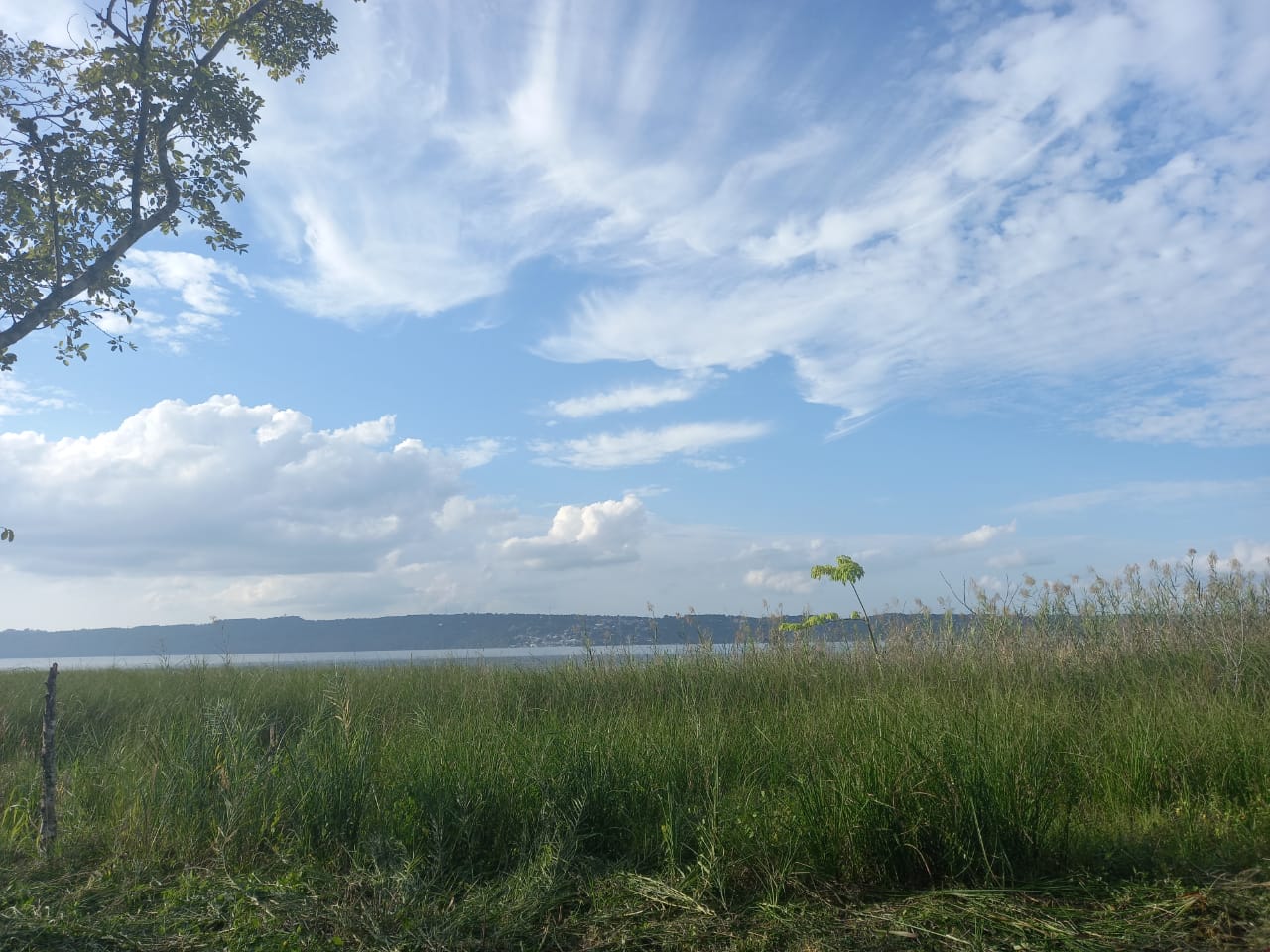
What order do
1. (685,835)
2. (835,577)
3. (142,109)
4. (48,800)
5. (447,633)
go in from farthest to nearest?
(447,633) → (835,577) → (142,109) → (48,800) → (685,835)

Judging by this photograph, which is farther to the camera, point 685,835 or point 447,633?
point 447,633

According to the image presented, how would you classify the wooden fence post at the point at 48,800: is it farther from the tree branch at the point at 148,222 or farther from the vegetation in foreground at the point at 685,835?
the tree branch at the point at 148,222

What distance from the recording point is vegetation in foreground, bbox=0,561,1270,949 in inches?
145

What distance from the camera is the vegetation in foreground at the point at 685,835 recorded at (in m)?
3.68

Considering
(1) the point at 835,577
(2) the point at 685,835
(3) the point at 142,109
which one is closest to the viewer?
(2) the point at 685,835

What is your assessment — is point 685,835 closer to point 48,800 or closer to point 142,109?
point 48,800

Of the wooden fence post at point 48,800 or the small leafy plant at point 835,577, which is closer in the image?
the wooden fence post at point 48,800

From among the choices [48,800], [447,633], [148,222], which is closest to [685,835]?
[48,800]

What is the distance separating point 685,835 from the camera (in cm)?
454

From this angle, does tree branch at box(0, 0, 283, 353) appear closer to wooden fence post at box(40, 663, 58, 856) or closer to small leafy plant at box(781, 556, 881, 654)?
wooden fence post at box(40, 663, 58, 856)

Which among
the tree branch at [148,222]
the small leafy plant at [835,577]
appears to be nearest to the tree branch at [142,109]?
the tree branch at [148,222]

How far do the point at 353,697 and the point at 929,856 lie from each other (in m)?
8.09

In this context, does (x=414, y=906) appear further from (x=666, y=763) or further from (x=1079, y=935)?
(x=1079, y=935)

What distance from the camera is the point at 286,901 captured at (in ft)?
13.1
